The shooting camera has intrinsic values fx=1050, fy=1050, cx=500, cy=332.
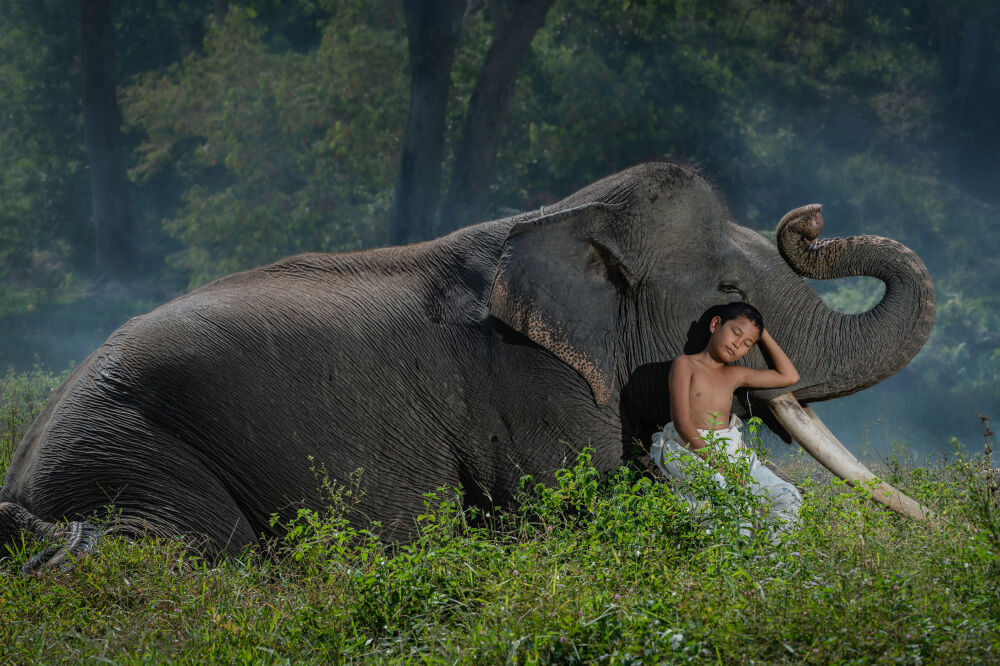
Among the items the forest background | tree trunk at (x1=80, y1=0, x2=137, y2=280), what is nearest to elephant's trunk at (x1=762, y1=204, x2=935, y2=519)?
the forest background

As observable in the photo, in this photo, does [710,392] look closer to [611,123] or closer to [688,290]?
[688,290]

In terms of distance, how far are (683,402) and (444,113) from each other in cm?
1298

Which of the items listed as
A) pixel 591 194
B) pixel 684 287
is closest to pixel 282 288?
pixel 591 194

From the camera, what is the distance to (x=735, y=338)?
407 centimetres

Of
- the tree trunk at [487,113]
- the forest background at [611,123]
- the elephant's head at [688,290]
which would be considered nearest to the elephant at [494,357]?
the elephant's head at [688,290]

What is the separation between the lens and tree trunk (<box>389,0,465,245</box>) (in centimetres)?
1628

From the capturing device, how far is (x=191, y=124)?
19.4m

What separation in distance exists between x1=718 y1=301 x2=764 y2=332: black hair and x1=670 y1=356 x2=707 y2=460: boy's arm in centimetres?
25

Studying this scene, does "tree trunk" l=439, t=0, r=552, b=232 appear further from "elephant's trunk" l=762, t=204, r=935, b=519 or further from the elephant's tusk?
the elephant's tusk

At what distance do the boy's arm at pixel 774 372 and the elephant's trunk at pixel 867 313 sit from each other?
0.52 feet

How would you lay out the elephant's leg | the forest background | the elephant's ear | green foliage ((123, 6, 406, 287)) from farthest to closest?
green foliage ((123, 6, 406, 287)), the forest background, the elephant's ear, the elephant's leg

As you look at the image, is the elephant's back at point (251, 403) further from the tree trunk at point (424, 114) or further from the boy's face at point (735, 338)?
the tree trunk at point (424, 114)

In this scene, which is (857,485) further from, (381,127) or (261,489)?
(381,127)

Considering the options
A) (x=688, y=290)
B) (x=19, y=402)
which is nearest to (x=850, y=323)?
(x=688, y=290)
